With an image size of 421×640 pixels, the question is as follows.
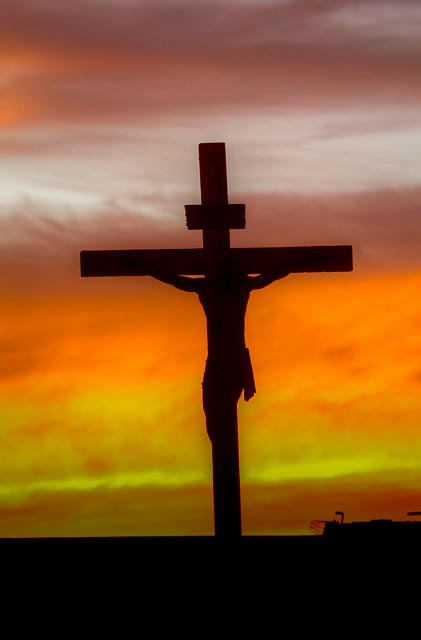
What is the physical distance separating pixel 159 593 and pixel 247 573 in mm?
697

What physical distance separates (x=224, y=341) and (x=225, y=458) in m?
1.16

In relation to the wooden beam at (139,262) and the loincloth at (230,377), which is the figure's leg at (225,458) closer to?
the loincloth at (230,377)

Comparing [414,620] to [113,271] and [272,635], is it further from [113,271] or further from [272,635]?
[113,271]

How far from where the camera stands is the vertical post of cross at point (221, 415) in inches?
486

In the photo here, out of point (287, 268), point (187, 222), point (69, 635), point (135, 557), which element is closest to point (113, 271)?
point (187, 222)

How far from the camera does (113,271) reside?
13523 mm

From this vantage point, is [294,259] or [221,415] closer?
[221,415]

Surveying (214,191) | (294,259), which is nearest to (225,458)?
(294,259)

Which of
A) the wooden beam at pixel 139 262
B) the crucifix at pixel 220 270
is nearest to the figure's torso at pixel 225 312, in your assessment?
the crucifix at pixel 220 270

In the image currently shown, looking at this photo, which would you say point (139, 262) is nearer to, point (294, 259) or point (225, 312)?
point (225, 312)

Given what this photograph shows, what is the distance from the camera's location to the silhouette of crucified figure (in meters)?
12.8

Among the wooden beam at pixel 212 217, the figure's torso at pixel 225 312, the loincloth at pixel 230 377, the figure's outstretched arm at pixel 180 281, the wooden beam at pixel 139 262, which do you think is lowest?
the loincloth at pixel 230 377

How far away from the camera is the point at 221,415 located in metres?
12.8

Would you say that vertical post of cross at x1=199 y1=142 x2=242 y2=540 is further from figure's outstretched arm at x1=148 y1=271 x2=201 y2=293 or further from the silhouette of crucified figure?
figure's outstretched arm at x1=148 y1=271 x2=201 y2=293
